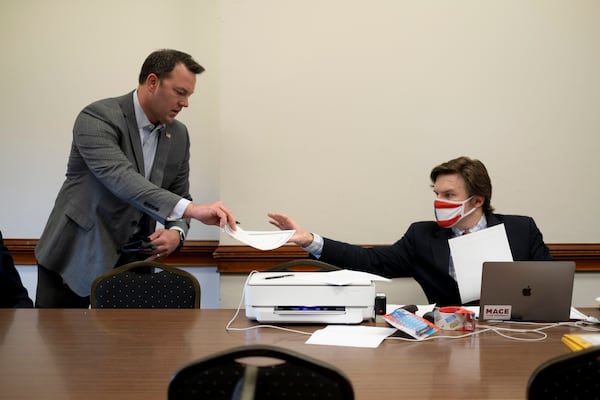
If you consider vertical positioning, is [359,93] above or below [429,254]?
above

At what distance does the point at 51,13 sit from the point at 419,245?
2.72 m

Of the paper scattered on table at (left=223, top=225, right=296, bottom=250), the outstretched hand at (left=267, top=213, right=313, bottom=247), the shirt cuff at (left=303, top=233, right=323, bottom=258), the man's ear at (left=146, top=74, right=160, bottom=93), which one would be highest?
the man's ear at (left=146, top=74, right=160, bottom=93)

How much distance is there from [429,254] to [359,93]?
121 cm

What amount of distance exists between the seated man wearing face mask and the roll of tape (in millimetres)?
670

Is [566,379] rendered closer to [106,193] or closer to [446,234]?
[446,234]

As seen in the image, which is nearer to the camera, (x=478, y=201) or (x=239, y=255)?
(x=478, y=201)

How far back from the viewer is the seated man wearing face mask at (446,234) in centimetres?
287

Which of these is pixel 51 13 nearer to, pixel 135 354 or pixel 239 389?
pixel 135 354

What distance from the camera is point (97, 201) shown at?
3.12 meters

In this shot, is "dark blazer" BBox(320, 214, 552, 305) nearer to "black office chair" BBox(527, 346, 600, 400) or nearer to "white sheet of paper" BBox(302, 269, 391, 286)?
"white sheet of paper" BBox(302, 269, 391, 286)

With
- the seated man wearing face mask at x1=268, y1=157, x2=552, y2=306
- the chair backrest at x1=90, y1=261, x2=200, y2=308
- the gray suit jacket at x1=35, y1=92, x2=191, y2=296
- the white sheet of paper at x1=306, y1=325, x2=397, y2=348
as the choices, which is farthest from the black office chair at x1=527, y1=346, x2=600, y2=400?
the gray suit jacket at x1=35, y1=92, x2=191, y2=296

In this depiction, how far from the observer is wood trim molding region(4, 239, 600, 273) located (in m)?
3.67

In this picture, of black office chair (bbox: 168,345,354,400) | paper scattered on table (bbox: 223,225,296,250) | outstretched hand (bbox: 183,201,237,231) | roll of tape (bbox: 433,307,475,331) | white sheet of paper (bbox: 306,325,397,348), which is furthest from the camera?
outstretched hand (bbox: 183,201,237,231)

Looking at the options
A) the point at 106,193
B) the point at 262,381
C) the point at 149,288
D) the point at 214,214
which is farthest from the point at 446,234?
the point at 262,381
